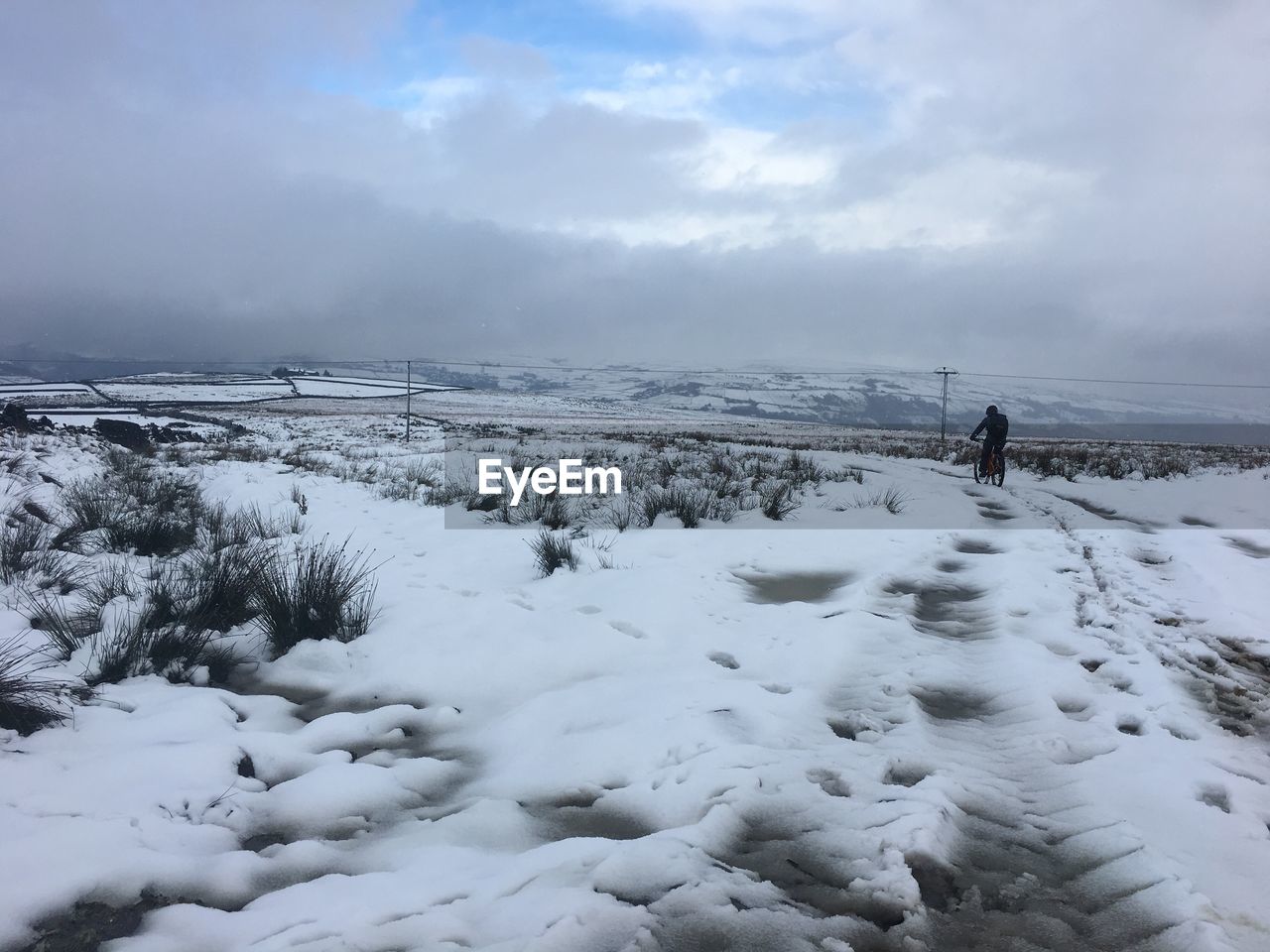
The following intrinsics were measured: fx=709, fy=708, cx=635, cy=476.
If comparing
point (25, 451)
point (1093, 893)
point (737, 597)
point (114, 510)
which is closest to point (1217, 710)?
point (1093, 893)

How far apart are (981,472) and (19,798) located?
17.5 m

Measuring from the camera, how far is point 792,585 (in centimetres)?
679

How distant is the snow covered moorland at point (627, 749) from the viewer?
91.4 inches

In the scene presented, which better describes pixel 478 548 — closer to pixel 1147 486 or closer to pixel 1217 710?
pixel 1217 710

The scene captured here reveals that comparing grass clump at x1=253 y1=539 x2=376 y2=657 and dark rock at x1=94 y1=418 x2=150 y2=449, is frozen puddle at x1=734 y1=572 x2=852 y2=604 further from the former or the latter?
dark rock at x1=94 y1=418 x2=150 y2=449

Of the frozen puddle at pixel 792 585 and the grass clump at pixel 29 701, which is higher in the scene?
the grass clump at pixel 29 701

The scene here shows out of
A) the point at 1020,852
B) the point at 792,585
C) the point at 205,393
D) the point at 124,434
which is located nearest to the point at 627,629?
the point at 792,585

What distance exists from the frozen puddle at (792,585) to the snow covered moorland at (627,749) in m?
0.04

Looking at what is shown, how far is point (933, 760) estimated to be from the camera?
11.0 ft

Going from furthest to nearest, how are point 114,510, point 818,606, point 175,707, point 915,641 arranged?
1. point 114,510
2. point 818,606
3. point 915,641
4. point 175,707

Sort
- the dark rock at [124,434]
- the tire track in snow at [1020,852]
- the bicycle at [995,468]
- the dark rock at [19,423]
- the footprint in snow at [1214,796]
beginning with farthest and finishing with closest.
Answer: the dark rock at [124,434] → the dark rock at [19,423] → the bicycle at [995,468] → the footprint in snow at [1214,796] → the tire track in snow at [1020,852]

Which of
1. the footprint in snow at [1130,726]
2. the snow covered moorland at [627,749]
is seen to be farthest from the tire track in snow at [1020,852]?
the footprint in snow at [1130,726]

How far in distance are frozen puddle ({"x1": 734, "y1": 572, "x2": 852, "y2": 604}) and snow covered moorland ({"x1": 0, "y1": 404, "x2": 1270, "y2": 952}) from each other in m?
0.04

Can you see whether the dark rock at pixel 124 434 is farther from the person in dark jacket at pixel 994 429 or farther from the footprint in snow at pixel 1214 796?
the footprint in snow at pixel 1214 796
